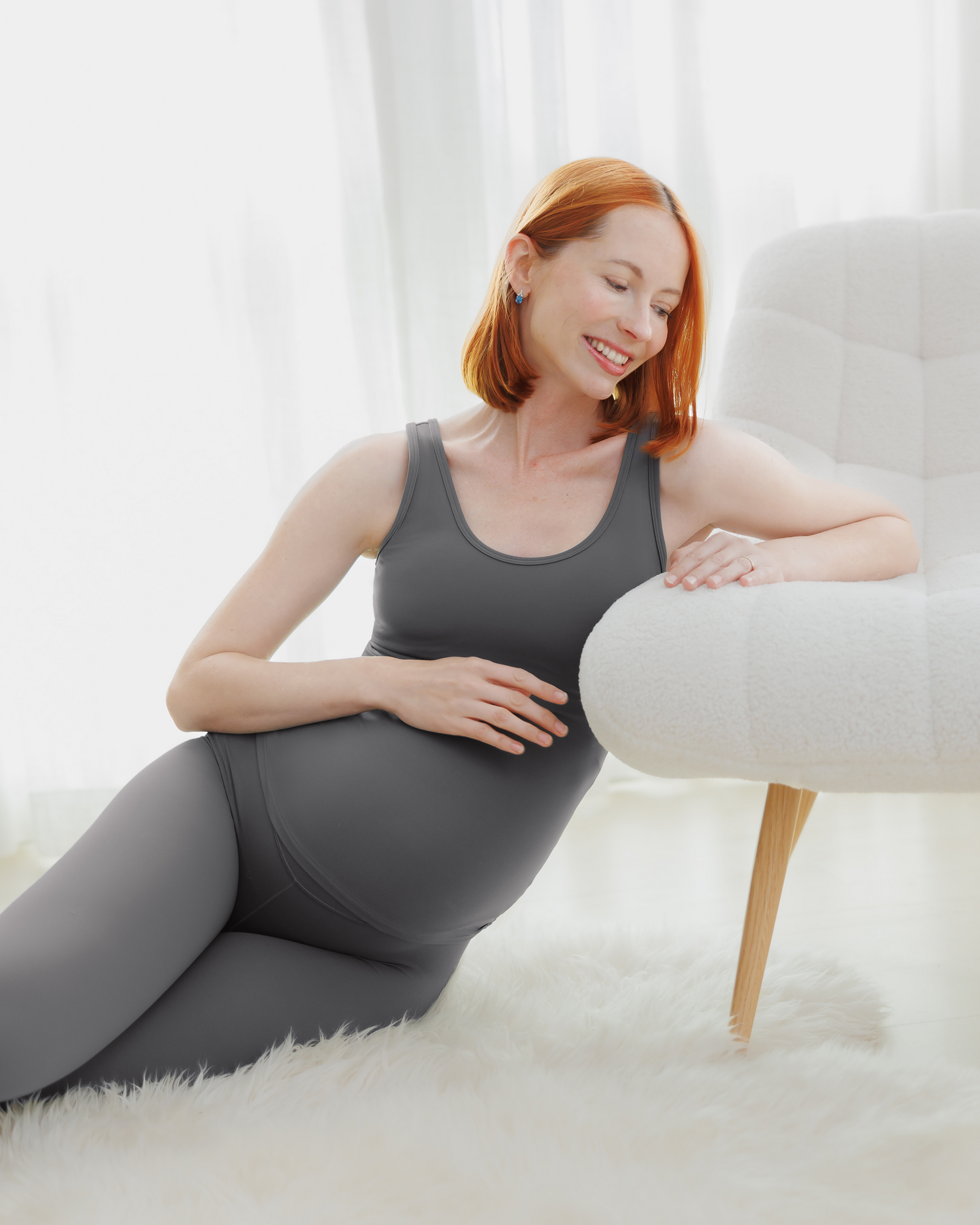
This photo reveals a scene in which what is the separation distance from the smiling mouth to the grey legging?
0.55 metres

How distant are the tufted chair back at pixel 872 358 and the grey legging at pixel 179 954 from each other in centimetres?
80

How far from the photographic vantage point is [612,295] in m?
0.95

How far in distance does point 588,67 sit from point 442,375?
2.34 feet

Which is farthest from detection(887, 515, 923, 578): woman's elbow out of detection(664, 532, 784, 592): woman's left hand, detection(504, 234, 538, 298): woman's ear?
detection(504, 234, 538, 298): woman's ear

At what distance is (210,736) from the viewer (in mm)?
1032

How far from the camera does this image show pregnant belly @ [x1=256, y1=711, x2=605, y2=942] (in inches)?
36.3

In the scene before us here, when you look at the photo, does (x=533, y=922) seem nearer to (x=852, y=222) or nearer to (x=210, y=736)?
(x=210, y=736)

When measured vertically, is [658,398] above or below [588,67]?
below

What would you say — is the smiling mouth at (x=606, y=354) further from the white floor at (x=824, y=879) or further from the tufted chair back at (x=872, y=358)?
the white floor at (x=824, y=879)

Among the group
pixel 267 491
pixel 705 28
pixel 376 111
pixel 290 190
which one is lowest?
pixel 267 491

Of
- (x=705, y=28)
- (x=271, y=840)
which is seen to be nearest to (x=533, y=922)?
(x=271, y=840)

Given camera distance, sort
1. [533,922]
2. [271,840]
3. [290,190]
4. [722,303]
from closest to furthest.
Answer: [271,840] < [533,922] < [290,190] < [722,303]

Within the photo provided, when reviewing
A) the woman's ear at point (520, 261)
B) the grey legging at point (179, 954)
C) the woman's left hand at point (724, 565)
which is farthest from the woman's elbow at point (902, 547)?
the grey legging at point (179, 954)

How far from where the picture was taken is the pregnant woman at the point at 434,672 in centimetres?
91
